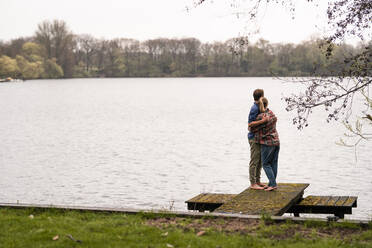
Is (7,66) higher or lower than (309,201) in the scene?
higher

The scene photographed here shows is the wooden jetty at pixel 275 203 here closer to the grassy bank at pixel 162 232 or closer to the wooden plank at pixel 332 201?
the wooden plank at pixel 332 201

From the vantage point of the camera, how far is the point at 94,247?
6.41 meters

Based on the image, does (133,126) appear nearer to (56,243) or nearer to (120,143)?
(120,143)

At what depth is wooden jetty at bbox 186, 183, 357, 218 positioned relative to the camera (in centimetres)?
891

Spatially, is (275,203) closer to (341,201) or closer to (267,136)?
(267,136)

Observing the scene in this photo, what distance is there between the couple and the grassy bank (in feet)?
8.12

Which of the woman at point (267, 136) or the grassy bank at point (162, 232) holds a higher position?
the woman at point (267, 136)

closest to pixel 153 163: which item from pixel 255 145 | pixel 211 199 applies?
pixel 211 199

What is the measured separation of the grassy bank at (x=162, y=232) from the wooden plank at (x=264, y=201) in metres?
1.04

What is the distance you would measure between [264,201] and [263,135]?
130 centimetres

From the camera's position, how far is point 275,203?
923cm

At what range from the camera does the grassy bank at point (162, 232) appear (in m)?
6.55

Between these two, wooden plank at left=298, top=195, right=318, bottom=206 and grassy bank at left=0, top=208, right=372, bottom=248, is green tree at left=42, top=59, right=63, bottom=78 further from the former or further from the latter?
grassy bank at left=0, top=208, right=372, bottom=248

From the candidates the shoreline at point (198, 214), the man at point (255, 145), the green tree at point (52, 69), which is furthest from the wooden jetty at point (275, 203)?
the green tree at point (52, 69)
